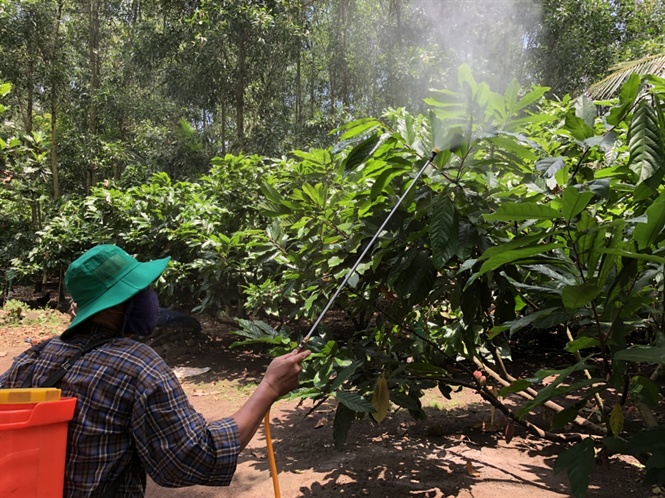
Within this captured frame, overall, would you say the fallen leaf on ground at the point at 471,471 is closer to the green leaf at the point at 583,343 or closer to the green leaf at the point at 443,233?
the green leaf at the point at 443,233

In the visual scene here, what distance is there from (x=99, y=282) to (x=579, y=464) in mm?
1405

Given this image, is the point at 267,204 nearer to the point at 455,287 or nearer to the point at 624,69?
the point at 455,287

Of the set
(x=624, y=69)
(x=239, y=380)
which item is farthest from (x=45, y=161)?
(x=624, y=69)

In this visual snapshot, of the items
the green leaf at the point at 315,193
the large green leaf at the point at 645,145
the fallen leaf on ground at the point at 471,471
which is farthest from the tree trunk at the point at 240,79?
the large green leaf at the point at 645,145

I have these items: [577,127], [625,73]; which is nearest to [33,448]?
[577,127]

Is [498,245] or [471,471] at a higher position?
[498,245]

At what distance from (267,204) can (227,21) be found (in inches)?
374

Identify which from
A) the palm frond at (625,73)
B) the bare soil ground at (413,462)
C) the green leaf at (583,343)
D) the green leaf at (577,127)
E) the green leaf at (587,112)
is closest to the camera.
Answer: the green leaf at (583,343)

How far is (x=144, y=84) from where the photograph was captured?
14664 millimetres

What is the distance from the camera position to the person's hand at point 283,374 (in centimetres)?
148

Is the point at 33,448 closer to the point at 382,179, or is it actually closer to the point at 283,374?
the point at 283,374

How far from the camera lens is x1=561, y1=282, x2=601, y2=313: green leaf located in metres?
1.20

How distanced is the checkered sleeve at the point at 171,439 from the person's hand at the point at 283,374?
0.22 meters

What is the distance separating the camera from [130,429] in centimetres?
128
